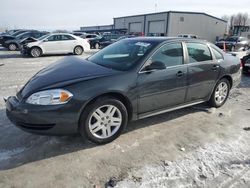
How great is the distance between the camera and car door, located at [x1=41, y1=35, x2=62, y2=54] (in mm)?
14258

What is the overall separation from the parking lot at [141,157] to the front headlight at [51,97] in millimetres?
726

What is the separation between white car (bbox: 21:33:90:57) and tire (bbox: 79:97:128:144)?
1183 cm

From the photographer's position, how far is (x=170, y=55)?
414cm

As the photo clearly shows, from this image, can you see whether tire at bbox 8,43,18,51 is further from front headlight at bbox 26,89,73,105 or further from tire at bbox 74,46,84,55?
front headlight at bbox 26,89,73,105

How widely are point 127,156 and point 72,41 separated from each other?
13.1 m

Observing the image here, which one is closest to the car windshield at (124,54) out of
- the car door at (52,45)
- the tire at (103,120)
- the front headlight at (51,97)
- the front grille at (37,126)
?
the tire at (103,120)

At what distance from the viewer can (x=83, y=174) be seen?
2855mm

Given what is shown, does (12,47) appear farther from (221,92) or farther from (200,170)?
(200,170)

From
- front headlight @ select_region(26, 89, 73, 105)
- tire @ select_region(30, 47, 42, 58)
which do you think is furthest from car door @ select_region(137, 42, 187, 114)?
tire @ select_region(30, 47, 42, 58)

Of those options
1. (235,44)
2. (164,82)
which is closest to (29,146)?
(164,82)

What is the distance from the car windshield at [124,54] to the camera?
3814 millimetres

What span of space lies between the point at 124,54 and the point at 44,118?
1806 millimetres

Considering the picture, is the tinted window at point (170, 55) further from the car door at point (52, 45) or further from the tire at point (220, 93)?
the car door at point (52, 45)

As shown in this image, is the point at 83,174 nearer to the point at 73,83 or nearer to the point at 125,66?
the point at 73,83
